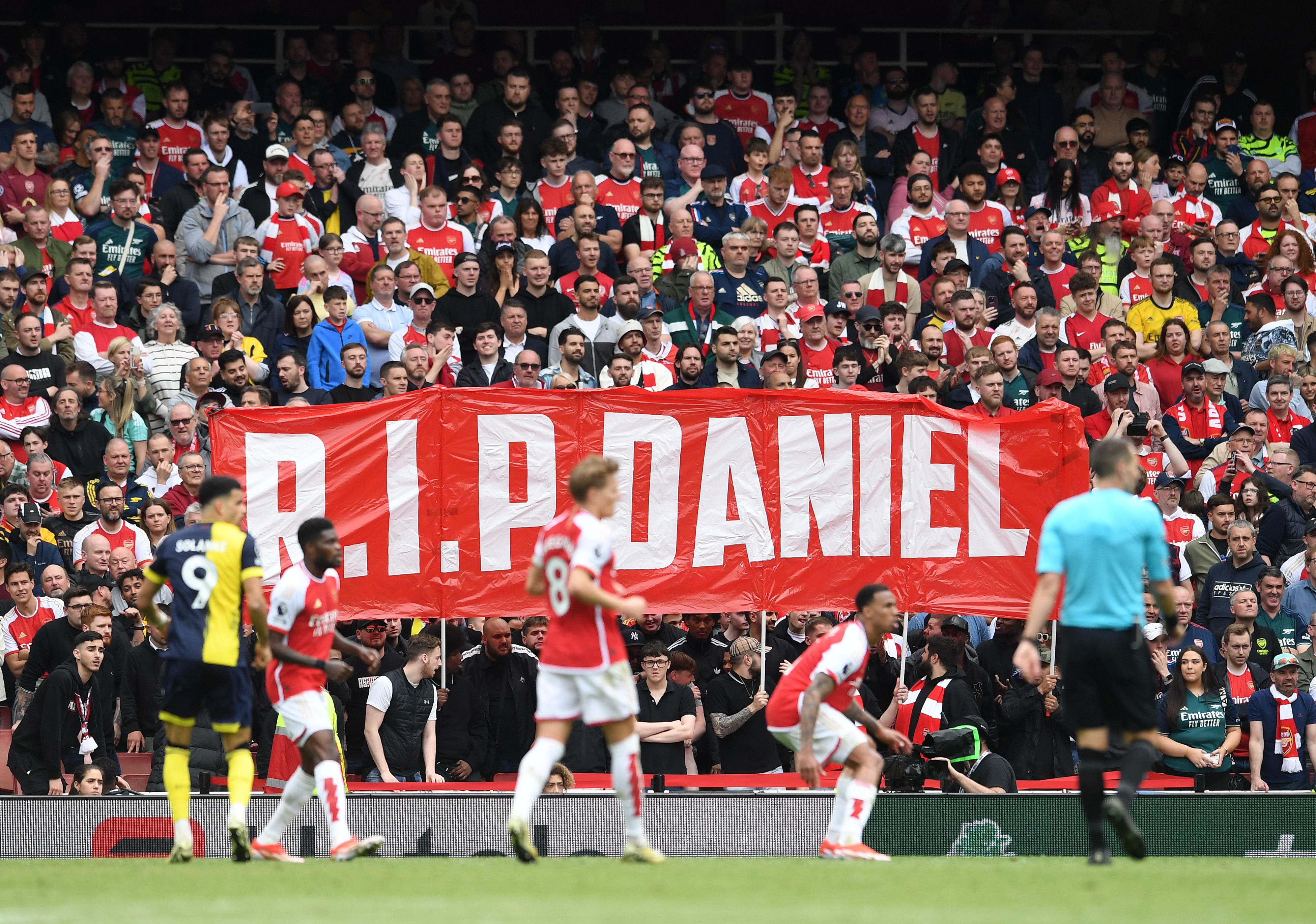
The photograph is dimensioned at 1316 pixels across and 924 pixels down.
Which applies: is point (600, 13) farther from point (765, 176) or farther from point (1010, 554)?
point (1010, 554)

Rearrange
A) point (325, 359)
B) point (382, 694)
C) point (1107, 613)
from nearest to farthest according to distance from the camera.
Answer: point (1107, 613) → point (382, 694) → point (325, 359)

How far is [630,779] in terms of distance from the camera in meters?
8.91

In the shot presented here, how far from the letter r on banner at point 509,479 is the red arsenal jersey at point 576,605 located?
16.0 ft

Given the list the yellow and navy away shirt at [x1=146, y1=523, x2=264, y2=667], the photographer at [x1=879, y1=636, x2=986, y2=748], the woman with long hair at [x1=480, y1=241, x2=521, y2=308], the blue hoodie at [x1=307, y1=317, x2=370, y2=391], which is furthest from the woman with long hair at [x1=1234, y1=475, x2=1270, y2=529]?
the yellow and navy away shirt at [x1=146, y1=523, x2=264, y2=667]

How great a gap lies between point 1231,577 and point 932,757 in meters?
4.24

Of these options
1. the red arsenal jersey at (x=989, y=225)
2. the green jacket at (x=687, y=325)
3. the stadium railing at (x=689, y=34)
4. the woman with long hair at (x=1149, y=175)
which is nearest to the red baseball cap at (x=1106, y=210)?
the woman with long hair at (x=1149, y=175)

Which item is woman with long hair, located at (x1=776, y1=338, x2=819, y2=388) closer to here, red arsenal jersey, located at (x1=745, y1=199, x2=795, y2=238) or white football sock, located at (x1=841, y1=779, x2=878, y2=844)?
red arsenal jersey, located at (x1=745, y1=199, x2=795, y2=238)

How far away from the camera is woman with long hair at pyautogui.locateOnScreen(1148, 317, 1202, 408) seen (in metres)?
17.7

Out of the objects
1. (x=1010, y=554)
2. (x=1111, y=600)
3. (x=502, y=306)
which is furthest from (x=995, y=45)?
(x=1111, y=600)

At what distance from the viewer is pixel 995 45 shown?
899 inches

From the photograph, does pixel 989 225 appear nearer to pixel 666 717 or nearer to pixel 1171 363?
pixel 1171 363

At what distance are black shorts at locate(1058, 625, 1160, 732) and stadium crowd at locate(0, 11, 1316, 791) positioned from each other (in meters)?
4.14

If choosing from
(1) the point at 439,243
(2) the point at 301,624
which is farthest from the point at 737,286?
(2) the point at 301,624

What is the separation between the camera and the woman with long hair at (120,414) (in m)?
15.7
